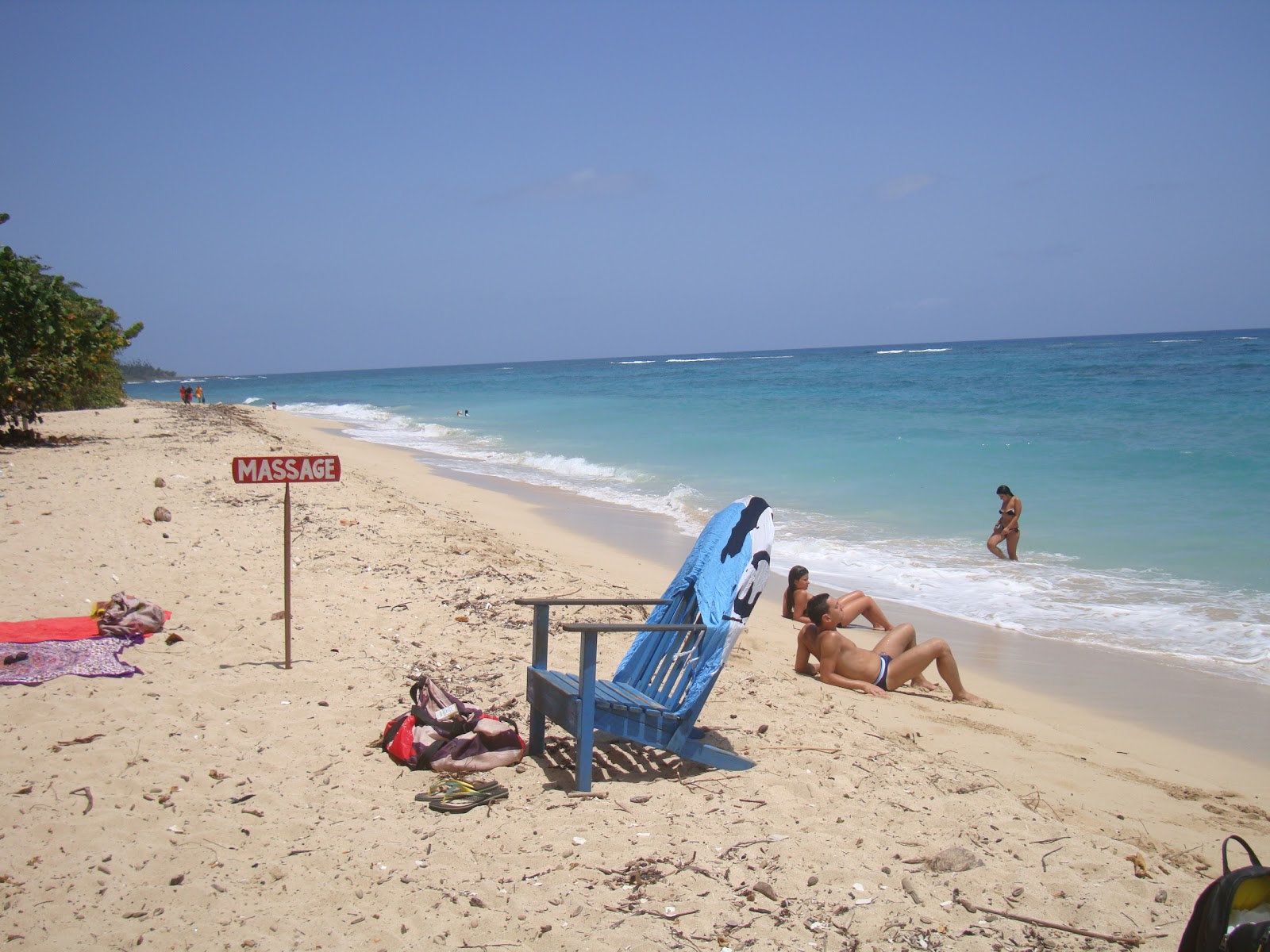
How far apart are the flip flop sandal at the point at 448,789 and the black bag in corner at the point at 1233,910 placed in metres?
2.66

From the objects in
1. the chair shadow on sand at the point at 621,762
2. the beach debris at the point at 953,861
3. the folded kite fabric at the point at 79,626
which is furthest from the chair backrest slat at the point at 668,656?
the folded kite fabric at the point at 79,626

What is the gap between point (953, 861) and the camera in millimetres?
3219

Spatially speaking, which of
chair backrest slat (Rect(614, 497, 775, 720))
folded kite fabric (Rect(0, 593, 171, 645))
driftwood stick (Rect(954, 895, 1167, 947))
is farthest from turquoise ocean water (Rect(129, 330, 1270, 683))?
folded kite fabric (Rect(0, 593, 171, 645))

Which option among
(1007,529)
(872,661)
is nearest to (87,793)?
(872,661)

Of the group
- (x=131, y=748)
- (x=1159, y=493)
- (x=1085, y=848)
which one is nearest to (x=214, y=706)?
(x=131, y=748)

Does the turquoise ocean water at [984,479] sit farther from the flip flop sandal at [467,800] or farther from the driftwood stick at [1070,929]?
the flip flop sandal at [467,800]

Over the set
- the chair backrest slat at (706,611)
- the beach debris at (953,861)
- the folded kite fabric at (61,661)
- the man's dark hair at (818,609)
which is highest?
the chair backrest slat at (706,611)

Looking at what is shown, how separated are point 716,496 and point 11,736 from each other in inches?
435

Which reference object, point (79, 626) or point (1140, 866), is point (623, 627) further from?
point (79, 626)

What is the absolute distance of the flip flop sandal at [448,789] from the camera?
361 cm

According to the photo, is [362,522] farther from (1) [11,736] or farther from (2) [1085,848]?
(2) [1085,848]

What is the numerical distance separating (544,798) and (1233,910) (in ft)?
8.38

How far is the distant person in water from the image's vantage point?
22.6 ft

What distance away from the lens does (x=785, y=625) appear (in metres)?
7.26
